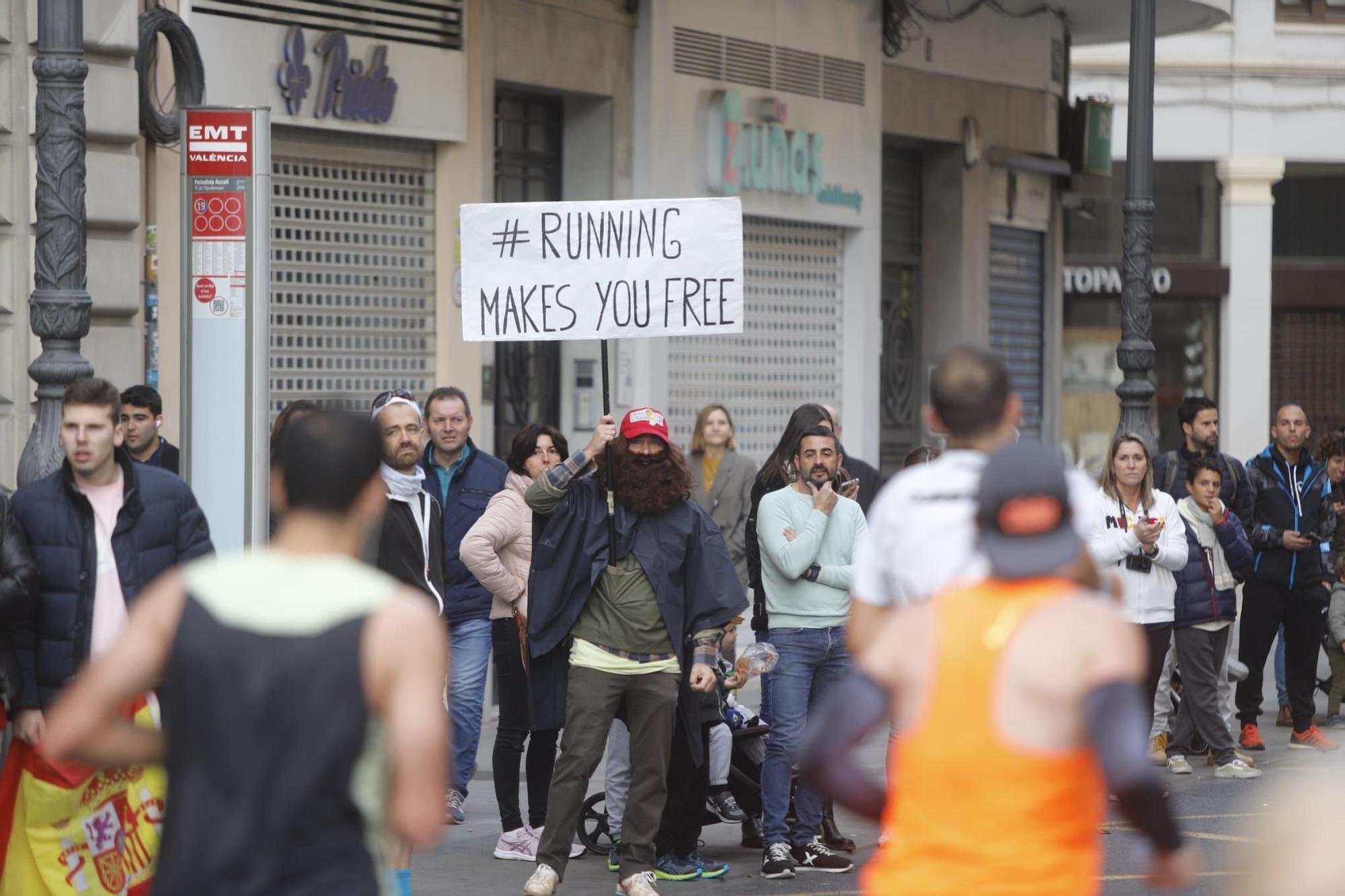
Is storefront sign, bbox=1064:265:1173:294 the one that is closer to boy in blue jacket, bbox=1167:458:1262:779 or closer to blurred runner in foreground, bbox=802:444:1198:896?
boy in blue jacket, bbox=1167:458:1262:779

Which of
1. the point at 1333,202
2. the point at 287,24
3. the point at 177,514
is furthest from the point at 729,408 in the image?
the point at 1333,202

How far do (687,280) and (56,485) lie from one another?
3.59 metres

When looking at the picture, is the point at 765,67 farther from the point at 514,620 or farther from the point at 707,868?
the point at 707,868

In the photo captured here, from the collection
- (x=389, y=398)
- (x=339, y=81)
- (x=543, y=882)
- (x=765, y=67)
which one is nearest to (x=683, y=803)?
(x=543, y=882)

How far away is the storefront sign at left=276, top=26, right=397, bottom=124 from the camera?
12.7m

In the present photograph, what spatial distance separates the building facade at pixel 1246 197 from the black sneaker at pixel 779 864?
78.1ft

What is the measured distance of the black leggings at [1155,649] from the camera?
407 inches

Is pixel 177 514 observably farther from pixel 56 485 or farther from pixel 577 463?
pixel 577 463

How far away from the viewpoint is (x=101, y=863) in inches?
230

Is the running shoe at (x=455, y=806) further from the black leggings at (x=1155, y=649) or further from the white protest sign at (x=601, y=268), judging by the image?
the black leggings at (x=1155, y=649)

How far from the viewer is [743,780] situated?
889cm

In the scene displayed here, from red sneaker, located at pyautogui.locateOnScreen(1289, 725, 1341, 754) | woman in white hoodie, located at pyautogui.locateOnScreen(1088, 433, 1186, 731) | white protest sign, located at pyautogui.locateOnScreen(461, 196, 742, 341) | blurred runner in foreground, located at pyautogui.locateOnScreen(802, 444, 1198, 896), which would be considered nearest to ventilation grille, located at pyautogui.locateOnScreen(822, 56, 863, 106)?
red sneaker, located at pyautogui.locateOnScreen(1289, 725, 1341, 754)

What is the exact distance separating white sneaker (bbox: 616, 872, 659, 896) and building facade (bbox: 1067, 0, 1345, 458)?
24479 millimetres

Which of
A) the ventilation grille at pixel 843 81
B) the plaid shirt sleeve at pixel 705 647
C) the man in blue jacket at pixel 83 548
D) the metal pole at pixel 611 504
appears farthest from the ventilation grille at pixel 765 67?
the man in blue jacket at pixel 83 548
